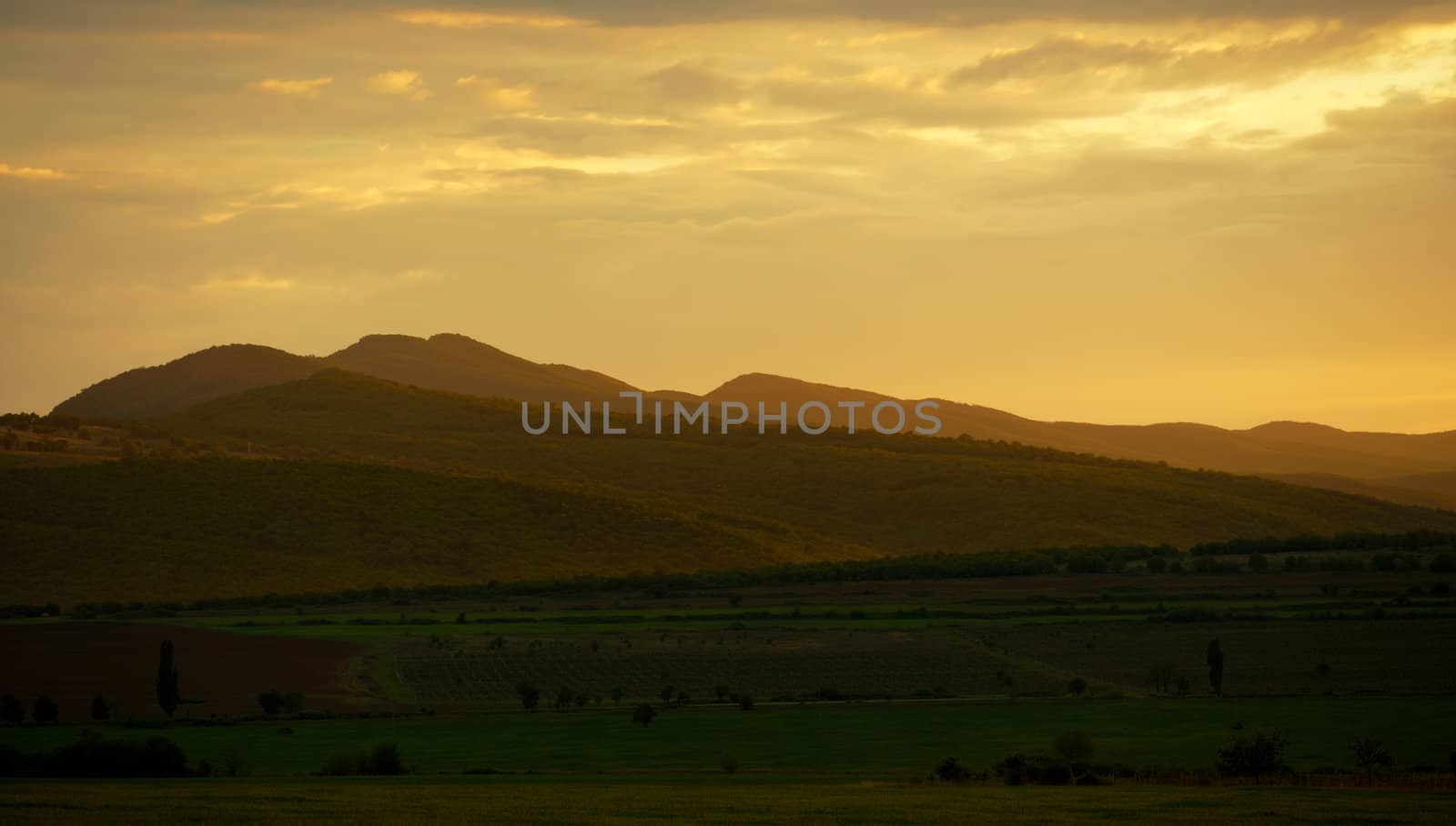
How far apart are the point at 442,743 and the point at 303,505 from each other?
72.8 metres

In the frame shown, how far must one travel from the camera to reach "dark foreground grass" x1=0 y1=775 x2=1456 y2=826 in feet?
80.0

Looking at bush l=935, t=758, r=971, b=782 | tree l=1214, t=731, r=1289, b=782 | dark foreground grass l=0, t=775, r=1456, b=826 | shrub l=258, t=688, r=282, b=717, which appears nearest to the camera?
dark foreground grass l=0, t=775, r=1456, b=826

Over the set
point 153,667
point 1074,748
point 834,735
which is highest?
point 153,667

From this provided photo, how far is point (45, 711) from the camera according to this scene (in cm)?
4719

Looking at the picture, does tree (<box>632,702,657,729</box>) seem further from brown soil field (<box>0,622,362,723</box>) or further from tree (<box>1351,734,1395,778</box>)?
tree (<box>1351,734,1395,778</box>)

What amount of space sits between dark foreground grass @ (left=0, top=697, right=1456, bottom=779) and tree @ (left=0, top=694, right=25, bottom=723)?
8.18 feet

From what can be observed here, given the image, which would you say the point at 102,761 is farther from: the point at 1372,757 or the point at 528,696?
the point at 1372,757

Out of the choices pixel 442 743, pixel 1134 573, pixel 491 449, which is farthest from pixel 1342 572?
pixel 491 449

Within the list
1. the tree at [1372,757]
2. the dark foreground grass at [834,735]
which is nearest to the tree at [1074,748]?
the dark foreground grass at [834,735]

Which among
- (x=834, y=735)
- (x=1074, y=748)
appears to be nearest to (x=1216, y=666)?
(x=834, y=735)

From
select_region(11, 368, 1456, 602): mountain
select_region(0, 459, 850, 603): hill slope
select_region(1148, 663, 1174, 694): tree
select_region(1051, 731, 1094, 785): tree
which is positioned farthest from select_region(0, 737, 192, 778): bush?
select_region(11, 368, 1456, 602): mountain

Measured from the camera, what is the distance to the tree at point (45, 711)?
4688cm

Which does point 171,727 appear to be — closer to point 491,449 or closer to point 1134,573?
point 1134,573

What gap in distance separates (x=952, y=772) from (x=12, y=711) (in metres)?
27.9
